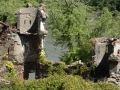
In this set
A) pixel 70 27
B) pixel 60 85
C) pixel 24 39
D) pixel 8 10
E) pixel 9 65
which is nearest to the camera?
pixel 60 85

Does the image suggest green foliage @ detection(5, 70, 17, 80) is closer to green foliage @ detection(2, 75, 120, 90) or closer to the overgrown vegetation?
the overgrown vegetation

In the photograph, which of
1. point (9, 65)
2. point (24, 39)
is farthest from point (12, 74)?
point (24, 39)

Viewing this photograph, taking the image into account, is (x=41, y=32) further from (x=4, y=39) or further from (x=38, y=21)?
(x=4, y=39)

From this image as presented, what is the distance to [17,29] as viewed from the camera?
22875 mm

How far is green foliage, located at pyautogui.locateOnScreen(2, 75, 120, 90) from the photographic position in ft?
55.0

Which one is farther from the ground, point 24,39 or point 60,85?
point 24,39

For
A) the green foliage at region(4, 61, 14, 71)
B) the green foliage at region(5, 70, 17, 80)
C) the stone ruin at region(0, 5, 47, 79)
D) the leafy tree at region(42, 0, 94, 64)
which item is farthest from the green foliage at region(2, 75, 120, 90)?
the leafy tree at region(42, 0, 94, 64)

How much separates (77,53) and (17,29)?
6702 millimetres

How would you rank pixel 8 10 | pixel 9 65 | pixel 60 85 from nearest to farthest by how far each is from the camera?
pixel 60 85 < pixel 9 65 < pixel 8 10

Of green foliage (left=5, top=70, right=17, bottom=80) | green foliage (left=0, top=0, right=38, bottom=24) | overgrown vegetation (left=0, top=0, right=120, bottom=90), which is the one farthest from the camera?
green foliage (left=0, top=0, right=38, bottom=24)

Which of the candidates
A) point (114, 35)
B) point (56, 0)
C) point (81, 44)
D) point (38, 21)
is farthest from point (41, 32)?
point (56, 0)

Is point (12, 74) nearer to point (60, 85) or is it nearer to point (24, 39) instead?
point (24, 39)

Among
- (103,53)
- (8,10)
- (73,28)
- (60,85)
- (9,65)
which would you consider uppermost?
(8,10)

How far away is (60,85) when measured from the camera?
55.9ft
